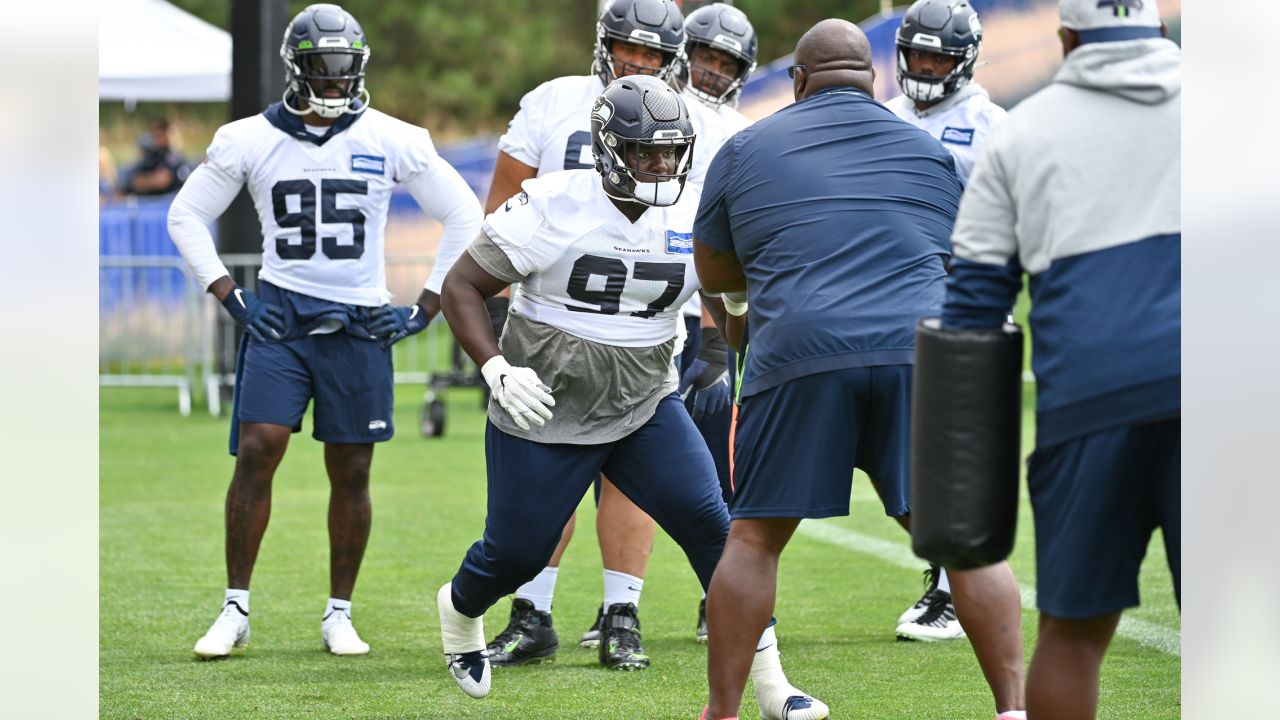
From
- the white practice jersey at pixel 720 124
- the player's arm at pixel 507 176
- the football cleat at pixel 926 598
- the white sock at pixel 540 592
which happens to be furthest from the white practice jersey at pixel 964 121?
the white sock at pixel 540 592

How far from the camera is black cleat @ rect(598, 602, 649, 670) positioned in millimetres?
6070

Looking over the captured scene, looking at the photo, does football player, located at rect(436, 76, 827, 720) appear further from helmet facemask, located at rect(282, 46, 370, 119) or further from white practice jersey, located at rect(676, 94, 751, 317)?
helmet facemask, located at rect(282, 46, 370, 119)

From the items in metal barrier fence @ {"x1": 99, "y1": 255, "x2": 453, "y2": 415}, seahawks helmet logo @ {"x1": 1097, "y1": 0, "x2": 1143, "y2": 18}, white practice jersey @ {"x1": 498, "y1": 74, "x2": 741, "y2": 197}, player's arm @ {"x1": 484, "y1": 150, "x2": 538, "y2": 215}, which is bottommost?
metal barrier fence @ {"x1": 99, "y1": 255, "x2": 453, "y2": 415}

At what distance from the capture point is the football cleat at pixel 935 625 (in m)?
6.51

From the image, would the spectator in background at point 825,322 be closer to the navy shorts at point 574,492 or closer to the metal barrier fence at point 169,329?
the navy shorts at point 574,492

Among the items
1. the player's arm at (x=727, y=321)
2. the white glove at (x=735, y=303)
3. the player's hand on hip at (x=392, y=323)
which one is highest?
the white glove at (x=735, y=303)

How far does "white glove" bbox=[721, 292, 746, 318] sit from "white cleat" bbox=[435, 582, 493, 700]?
1.20 metres

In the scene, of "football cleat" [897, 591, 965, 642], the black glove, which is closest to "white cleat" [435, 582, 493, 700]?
the black glove

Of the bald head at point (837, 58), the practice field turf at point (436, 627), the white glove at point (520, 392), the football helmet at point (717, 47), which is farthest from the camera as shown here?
the football helmet at point (717, 47)

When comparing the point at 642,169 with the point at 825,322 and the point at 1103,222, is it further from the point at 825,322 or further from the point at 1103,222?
the point at 1103,222

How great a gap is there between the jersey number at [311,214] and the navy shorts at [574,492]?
154 cm

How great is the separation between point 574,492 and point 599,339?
458 millimetres

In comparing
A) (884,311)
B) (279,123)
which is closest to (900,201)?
(884,311)
